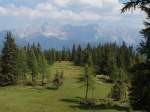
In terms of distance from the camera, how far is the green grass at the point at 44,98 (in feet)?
243

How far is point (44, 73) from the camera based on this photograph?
409 feet

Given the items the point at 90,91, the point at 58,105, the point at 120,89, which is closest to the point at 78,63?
the point at 90,91

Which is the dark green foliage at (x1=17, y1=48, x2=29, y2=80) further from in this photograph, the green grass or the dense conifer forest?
the green grass

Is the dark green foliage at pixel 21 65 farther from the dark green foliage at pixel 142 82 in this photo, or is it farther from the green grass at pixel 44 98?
the dark green foliage at pixel 142 82

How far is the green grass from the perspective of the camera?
74125 millimetres

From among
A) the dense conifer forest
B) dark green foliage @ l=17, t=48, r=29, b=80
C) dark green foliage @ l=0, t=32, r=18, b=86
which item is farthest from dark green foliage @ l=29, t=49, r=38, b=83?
dark green foliage @ l=0, t=32, r=18, b=86

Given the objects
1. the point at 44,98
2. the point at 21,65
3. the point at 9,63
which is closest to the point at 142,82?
the point at 44,98

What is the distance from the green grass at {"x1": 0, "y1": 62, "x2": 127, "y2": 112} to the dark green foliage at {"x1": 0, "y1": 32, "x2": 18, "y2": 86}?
16.2ft

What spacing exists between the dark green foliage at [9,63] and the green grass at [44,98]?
493 centimetres

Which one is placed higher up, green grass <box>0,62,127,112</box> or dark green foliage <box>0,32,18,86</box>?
dark green foliage <box>0,32,18,86</box>

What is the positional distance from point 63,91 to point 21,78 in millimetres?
19199

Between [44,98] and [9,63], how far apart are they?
92.5 feet

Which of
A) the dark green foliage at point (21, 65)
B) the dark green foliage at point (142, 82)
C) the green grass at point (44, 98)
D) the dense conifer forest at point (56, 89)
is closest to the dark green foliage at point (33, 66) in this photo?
the dense conifer forest at point (56, 89)

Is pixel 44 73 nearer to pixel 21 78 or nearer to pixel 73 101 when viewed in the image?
pixel 21 78
